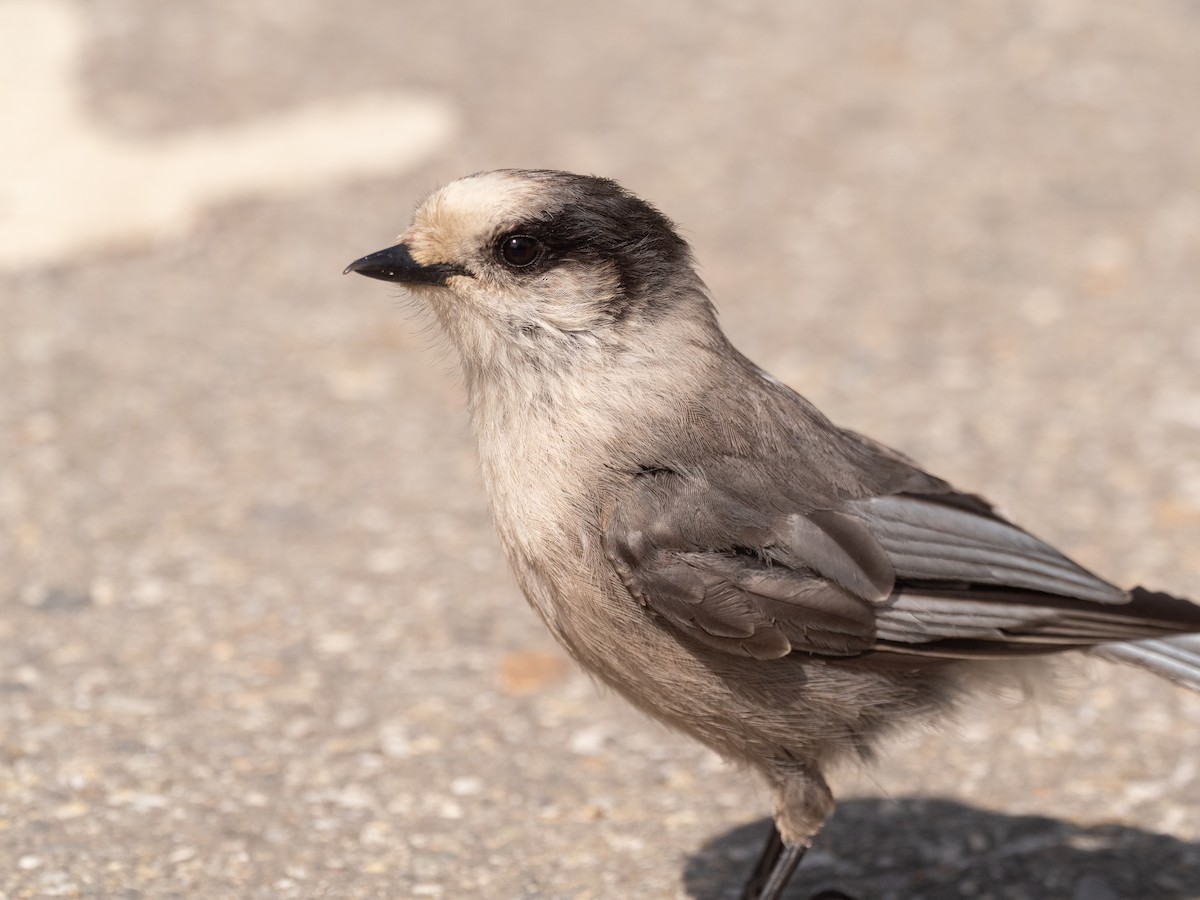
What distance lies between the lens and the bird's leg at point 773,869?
13.6 ft

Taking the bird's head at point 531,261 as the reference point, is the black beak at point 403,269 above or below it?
below

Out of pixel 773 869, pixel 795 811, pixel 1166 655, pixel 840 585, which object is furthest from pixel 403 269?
pixel 1166 655

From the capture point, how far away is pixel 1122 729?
17.5 ft

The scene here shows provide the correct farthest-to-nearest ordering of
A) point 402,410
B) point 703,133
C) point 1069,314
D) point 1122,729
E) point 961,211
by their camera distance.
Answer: point 703,133
point 961,211
point 1069,314
point 402,410
point 1122,729

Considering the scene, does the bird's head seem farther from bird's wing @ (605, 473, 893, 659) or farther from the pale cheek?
bird's wing @ (605, 473, 893, 659)

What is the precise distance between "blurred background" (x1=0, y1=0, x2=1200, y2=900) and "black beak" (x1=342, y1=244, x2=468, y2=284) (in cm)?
84

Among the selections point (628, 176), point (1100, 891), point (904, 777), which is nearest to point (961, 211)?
point (628, 176)

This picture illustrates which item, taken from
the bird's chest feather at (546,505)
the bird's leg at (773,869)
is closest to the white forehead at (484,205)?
the bird's chest feather at (546,505)

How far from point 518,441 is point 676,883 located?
149 cm

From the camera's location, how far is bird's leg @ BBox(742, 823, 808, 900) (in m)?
4.14

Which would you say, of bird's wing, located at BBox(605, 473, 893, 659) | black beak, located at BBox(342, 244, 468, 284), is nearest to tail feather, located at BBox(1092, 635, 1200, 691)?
bird's wing, located at BBox(605, 473, 893, 659)

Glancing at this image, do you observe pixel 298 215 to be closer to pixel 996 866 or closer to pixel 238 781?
pixel 238 781

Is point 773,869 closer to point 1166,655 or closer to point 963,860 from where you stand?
point 963,860

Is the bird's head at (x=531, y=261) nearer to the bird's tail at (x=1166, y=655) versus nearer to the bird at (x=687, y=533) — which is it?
the bird at (x=687, y=533)
